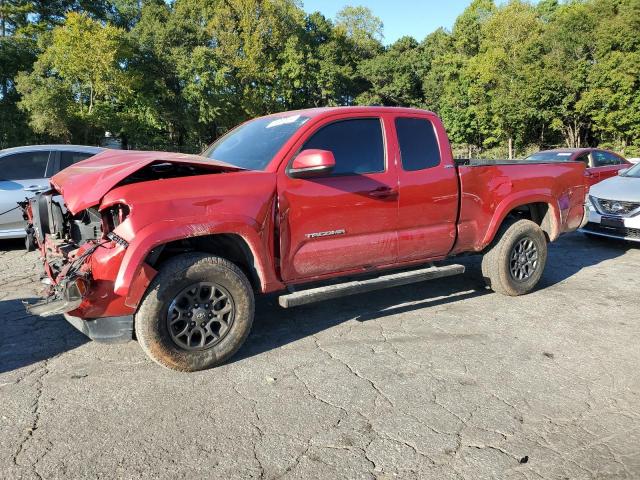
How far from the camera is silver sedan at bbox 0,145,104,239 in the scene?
25.1ft

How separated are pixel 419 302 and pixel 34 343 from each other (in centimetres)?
365

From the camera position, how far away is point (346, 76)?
4769 centimetres

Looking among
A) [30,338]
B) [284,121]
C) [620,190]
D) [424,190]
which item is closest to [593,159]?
[620,190]

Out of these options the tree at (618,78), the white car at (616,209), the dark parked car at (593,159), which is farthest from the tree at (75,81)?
the tree at (618,78)

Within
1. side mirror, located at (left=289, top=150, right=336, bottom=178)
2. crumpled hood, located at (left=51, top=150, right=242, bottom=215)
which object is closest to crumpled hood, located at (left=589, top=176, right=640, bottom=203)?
side mirror, located at (left=289, top=150, right=336, bottom=178)

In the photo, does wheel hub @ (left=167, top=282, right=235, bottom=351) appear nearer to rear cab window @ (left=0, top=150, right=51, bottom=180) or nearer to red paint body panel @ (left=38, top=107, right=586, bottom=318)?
red paint body panel @ (left=38, top=107, right=586, bottom=318)

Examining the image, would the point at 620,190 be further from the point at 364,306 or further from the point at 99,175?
the point at 99,175

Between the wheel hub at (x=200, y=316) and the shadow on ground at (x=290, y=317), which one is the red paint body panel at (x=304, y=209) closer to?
the wheel hub at (x=200, y=316)

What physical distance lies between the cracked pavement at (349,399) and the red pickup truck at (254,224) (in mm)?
437

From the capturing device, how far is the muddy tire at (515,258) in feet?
17.9

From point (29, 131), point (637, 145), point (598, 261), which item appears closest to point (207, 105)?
point (29, 131)

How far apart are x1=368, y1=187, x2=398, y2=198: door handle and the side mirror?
0.59m

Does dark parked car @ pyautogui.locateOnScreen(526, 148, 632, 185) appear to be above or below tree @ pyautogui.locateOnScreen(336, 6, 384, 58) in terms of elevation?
below

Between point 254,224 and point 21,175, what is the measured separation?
5.83m
